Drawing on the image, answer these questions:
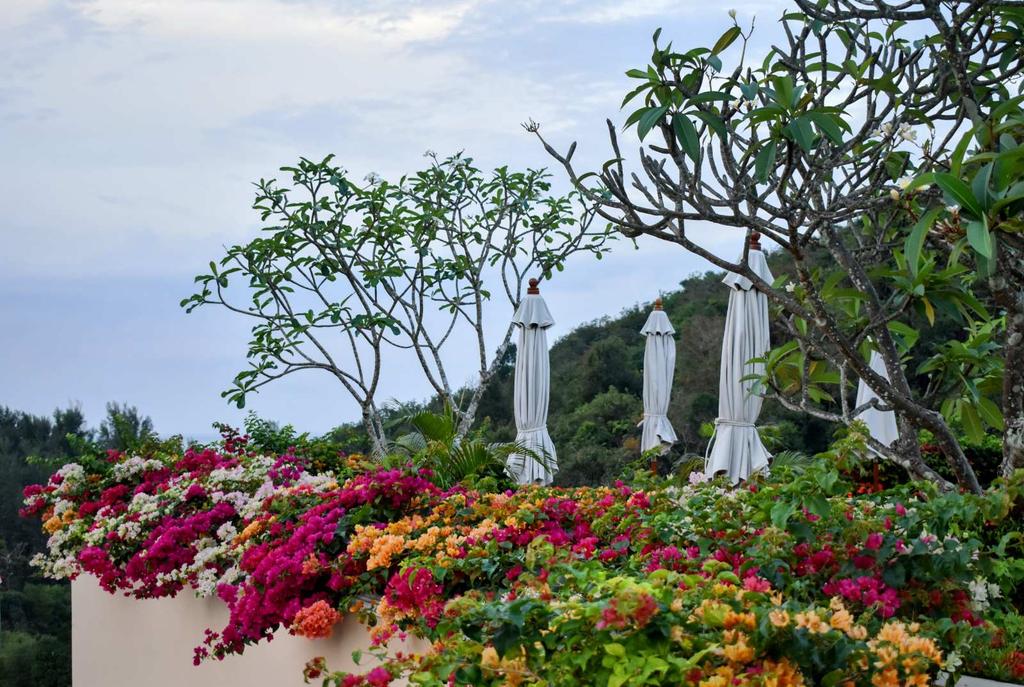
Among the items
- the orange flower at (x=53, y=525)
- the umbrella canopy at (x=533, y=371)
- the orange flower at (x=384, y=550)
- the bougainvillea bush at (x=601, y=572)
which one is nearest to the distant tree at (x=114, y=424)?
the orange flower at (x=53, y=525)

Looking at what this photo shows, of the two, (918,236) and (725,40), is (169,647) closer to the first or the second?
(725,40)

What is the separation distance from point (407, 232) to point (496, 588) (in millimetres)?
7378

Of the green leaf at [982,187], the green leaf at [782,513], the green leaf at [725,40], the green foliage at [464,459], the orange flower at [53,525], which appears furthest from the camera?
the green foliage at [464,459]

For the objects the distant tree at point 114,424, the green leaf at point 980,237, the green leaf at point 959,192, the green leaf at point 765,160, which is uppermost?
the green leaf at point 765,160

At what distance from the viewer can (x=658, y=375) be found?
9.45m

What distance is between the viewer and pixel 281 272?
32.3 ft

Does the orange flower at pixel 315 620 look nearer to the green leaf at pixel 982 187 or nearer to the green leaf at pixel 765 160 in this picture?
the green leaf at pixel 765 160

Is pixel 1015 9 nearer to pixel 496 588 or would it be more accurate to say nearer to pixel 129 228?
pixel 496 588

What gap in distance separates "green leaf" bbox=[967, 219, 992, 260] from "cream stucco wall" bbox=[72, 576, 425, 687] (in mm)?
2153

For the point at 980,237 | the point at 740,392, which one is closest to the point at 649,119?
the point at 980,237

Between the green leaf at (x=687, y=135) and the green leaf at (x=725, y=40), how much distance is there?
44cm

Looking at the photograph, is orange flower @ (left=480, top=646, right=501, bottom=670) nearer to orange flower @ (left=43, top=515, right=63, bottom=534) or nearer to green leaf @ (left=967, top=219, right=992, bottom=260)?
green leaf @ (left=967, top=219, right=992, bottom=260)

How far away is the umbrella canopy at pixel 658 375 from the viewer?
9349mm

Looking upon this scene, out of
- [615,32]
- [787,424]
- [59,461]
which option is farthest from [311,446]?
[787,424]
